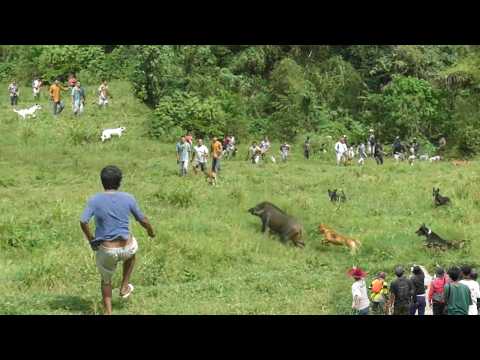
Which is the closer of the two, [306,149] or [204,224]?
[204,224]

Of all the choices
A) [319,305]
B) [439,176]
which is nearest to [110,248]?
[319,305]

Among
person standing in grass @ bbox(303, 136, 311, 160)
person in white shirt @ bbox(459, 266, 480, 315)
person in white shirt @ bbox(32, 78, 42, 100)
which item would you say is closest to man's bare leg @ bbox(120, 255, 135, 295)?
person in white shirt @ bbox(459, 266, 480, 315)

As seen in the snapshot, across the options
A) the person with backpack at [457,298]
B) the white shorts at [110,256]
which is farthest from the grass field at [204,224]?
the person with backpack at [457,298]

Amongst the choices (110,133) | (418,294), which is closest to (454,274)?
(418,294)

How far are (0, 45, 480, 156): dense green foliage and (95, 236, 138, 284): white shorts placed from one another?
26531 mm

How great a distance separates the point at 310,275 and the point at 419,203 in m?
8.39

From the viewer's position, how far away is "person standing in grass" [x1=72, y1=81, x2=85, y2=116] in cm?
3416

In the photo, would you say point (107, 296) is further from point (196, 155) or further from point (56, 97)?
point (56, 97)

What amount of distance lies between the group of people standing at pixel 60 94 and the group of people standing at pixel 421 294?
25317mm

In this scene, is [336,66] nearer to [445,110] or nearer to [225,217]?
[445,110]

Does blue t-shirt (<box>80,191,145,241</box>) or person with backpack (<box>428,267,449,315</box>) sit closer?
blue t-shirt (<box>80,191,145,241</box>)

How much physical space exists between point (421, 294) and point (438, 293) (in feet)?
1.97

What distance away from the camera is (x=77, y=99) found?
34.5m

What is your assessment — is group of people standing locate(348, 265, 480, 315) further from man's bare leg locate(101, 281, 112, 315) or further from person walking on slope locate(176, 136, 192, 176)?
person walking on slope locate(176, 136, 192, 176)
